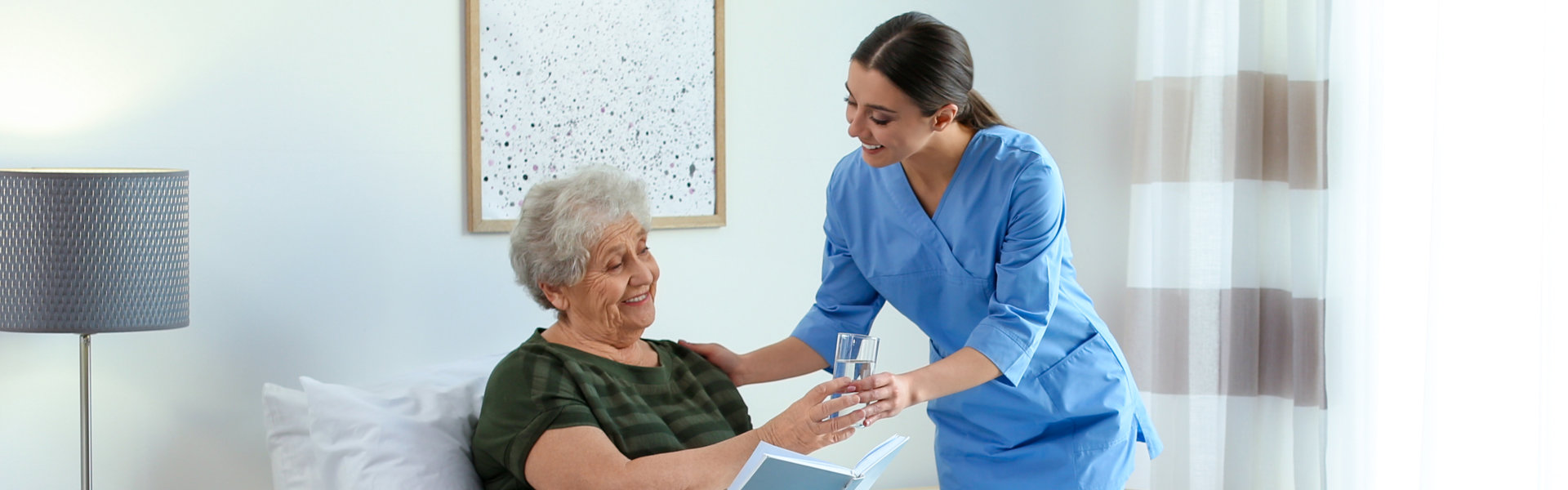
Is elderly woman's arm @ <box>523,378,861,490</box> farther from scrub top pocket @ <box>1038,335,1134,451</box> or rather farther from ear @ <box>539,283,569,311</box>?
scrub top pocket @ <box>1038,335,1134,451</box>

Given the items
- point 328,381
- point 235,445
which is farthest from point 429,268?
point 235,445

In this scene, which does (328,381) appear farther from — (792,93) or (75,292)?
(792,93)

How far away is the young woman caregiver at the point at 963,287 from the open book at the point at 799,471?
9 cm

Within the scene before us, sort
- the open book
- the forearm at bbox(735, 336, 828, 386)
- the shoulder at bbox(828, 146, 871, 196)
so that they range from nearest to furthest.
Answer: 1. the open book
2. the shoulder at bbox(828, 146, 871, 196)
3. the forearm at bbox(735, 336, 828, 386)

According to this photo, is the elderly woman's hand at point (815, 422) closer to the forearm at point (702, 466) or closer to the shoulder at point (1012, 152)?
the forearm at point (702, 466)

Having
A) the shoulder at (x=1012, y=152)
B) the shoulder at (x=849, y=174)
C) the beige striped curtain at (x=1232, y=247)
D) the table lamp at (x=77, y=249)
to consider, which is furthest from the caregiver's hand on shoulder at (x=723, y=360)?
the beige striped curtain at (x=1232, y=247)

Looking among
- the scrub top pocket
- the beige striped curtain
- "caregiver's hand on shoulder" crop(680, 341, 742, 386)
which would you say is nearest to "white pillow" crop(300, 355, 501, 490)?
"caregiver's hand on shoulder" crop(680, 341, 742, 386)

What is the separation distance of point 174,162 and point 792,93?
4.10ft

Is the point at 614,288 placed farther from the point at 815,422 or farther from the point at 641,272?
the point at 815,422

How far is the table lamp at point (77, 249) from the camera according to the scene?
1.52 metres

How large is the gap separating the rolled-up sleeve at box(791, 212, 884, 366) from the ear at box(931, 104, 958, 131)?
35cm

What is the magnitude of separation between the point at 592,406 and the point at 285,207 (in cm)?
67

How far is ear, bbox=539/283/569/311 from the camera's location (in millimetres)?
1799

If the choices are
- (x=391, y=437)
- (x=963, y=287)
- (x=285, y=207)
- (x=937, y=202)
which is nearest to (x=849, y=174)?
(x=937, y=202)
